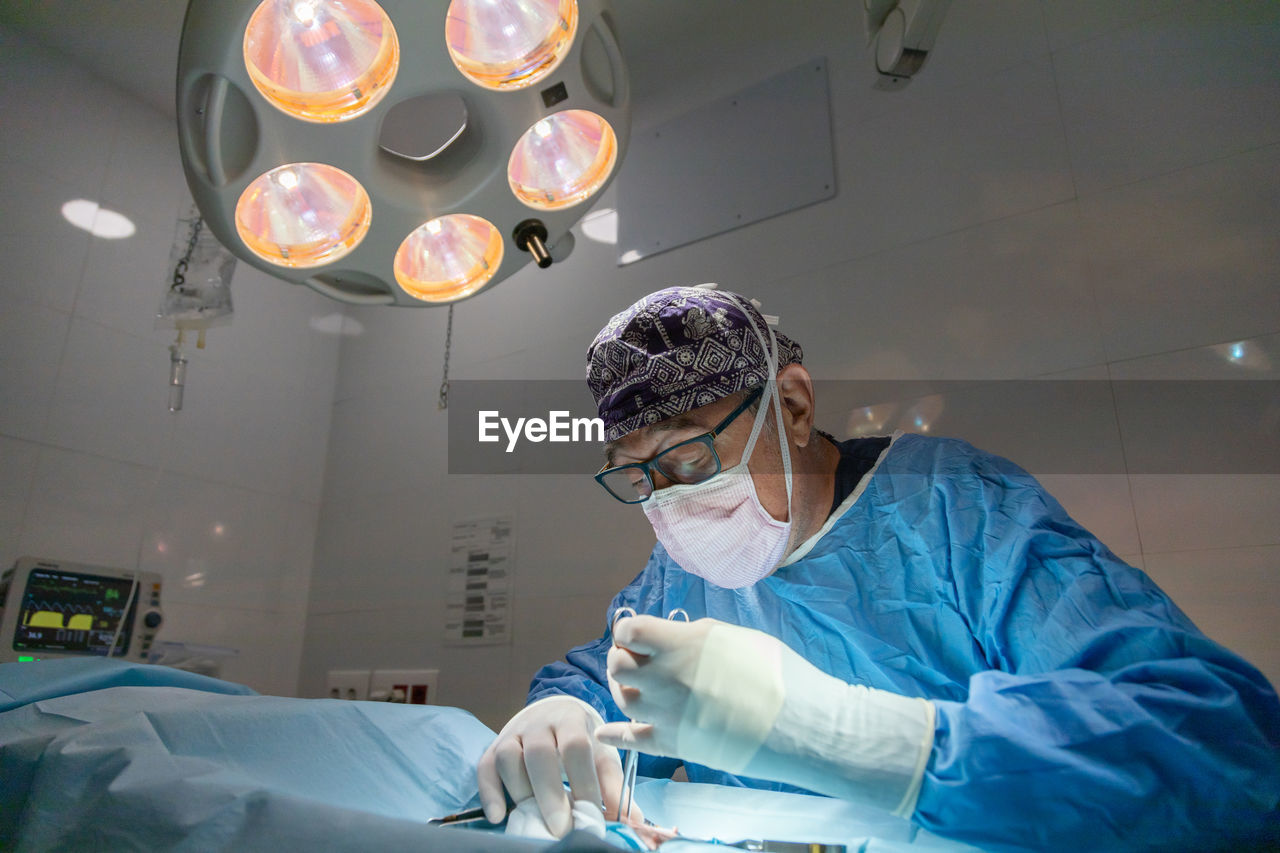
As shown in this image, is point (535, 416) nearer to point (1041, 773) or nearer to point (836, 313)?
point (836, 313)

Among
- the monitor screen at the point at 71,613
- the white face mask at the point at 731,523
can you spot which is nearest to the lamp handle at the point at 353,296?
the white face mask at the point at 731,523

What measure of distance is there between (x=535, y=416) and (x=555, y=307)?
376 millimetres

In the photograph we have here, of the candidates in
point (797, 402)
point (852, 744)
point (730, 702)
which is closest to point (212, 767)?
point (730, 702)

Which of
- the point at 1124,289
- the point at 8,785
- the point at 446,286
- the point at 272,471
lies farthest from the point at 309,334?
the point at 1124,289

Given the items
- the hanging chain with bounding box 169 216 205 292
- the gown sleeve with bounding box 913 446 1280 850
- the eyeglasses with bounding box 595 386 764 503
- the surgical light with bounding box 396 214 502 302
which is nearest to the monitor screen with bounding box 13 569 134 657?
the hanging chain with bounding box 169 216 205 292

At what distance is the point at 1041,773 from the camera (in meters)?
0.80

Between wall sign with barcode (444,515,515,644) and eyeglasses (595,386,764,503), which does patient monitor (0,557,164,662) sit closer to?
wall sign with barcode (444,515,515,644)

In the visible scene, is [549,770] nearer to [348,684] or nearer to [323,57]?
[323,57]

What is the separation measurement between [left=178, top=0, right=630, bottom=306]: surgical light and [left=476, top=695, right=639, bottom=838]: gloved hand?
836 mm

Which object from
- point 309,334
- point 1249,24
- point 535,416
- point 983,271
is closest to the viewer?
point 1249,24

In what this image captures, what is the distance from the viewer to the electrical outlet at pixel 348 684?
2.69 meters

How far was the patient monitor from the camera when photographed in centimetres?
209

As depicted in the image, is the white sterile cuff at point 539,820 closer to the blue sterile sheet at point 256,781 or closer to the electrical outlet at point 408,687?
the blue sterile sheet at point 256,781

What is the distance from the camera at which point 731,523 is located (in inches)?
53.8
